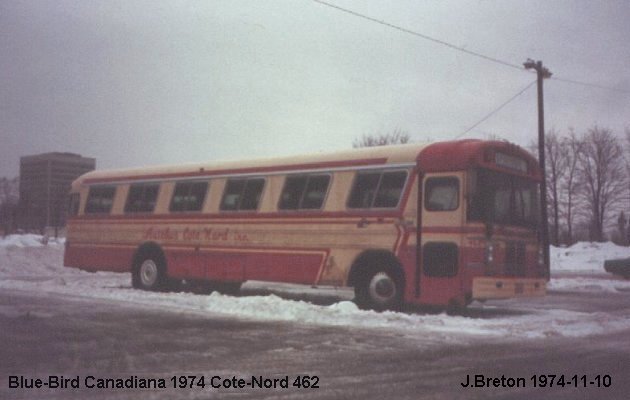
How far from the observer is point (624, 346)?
33.7 ft

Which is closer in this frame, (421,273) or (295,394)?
(295,394)

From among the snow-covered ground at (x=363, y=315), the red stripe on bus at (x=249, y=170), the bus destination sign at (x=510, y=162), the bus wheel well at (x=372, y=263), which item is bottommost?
the snow-covered ground at (x=363, y=315)

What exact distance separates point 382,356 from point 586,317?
6610 millimetres

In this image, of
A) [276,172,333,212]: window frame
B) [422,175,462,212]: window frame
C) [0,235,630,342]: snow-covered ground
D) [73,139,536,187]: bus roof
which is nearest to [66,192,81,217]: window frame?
[0,235,630,342]: snow-covered ground

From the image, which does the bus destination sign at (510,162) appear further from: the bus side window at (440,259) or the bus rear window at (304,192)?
the bus rear window at (304,192)

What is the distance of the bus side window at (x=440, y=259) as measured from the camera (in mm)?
13516

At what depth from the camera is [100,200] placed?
21.2 metres

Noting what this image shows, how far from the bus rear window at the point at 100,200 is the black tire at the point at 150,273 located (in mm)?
2103

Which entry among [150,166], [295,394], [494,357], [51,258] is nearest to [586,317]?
[494,357]

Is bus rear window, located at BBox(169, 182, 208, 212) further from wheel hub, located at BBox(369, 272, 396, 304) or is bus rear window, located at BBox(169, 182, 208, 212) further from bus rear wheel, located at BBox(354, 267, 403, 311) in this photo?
wheel hub, located at BBox(369, 272, 396, 304)

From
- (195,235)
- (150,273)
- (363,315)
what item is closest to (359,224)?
(363,315)

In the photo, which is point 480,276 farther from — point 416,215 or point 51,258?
point 51,258

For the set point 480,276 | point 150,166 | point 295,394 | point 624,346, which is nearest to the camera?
point 295,394

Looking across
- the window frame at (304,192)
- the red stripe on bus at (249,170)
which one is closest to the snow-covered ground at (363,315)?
the window frame at (304,192)
